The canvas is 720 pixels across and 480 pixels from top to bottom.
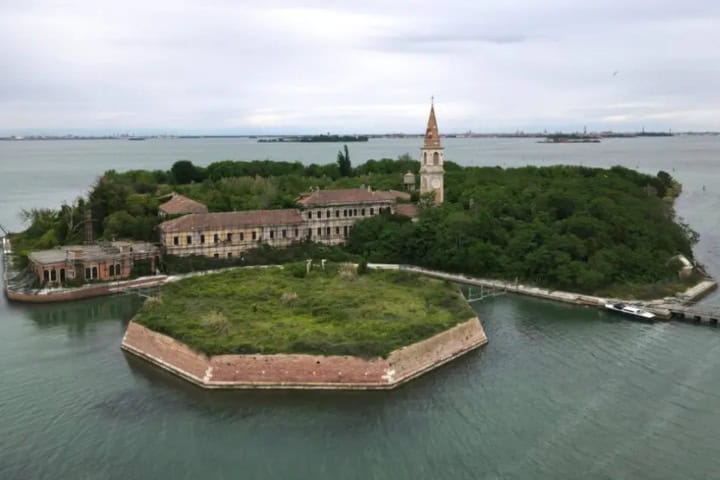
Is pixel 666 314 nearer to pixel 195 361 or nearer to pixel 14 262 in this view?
pixel 195 361

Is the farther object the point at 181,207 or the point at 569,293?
the point at 181,207

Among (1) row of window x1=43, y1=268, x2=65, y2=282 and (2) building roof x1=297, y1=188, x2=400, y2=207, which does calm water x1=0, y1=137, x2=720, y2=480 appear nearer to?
(1) row of window x1=43, y1=268, x2=65, y2=282

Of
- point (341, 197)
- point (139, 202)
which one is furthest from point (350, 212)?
point (139, 202)

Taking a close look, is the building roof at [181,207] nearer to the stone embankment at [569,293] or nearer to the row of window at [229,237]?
the row of window at [229,237]

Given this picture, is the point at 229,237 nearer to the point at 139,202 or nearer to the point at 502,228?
the point at 139,202

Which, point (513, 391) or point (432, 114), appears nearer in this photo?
point (513, 391)

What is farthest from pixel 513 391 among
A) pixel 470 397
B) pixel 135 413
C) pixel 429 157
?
pixel 429 157
